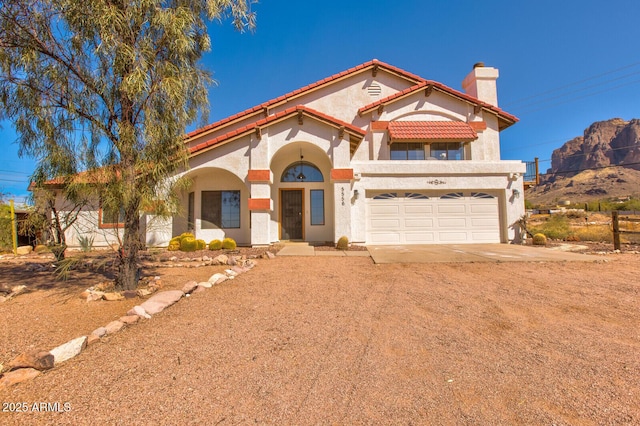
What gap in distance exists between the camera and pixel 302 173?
14.6 m

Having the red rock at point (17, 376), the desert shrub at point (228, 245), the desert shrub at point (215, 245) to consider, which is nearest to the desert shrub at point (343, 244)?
the desert shrub at point (228, 245)

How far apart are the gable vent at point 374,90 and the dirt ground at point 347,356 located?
1295cm

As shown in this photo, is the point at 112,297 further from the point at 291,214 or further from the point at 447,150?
the point at 447,150

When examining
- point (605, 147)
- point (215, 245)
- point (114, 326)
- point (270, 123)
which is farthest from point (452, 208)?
point (605, 147)

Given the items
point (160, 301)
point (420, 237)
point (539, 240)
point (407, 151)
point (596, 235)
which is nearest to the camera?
point (160, 301)

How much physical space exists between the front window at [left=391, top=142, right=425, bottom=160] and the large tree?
10.6 metres

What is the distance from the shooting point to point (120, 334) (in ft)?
12.8

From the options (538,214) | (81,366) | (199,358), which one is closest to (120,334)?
(81,366)

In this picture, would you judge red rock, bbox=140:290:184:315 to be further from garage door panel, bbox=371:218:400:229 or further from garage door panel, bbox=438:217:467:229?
garage door panel, bbox=438:217:467:229

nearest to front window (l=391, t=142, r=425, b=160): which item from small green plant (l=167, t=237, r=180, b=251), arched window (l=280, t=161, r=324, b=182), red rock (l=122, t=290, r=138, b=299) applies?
arched window (l=280, t=161, r=324, b=182)

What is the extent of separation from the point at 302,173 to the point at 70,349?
1185 centimetres

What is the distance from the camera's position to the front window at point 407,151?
49.3 ft

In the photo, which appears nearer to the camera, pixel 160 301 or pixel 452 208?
pixel 160 301

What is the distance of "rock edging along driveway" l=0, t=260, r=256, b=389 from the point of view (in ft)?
9.48
